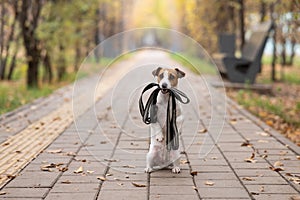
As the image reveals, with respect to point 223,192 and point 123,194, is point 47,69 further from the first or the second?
point 223,192

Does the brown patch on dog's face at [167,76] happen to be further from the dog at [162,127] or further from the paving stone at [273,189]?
the paving stone at [273,189]

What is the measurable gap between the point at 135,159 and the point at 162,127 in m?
0.88

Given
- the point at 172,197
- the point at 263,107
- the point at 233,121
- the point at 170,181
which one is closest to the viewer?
the point at 172,197

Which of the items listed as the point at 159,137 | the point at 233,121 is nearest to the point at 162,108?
the point at 159,137

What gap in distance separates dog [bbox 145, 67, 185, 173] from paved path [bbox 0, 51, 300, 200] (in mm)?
115

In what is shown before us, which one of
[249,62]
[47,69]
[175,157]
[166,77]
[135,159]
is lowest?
[135,159]

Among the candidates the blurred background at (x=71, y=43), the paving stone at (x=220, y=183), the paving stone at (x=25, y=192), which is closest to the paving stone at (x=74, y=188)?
the paving stone at (x=25, y=192)

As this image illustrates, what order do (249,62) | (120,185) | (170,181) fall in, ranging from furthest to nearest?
1. (249,62)
2. (170,181)
3. (120,185)

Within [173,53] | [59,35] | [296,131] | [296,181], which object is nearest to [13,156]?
[173,53]

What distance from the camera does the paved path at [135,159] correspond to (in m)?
4.83

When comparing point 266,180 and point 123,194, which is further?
point 266,180

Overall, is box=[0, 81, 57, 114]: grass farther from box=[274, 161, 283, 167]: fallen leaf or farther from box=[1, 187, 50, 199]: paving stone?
box=[274, 161, 283, 167]: fallen leaf

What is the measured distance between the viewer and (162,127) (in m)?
5.37

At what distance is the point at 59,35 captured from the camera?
50.3 ft
